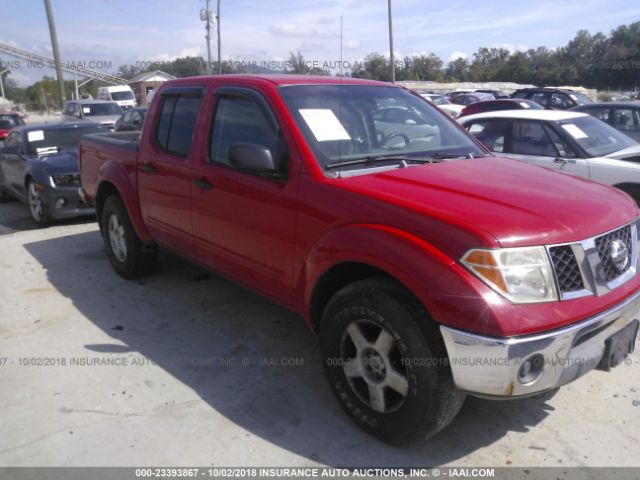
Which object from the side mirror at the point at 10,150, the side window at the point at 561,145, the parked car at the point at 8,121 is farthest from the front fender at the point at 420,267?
the parked car at the point at 8,121

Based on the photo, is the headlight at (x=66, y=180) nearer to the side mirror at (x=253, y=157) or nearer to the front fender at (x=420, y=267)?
the side mirror at (x=253, y=157)

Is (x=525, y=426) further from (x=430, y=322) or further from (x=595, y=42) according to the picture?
(x=595, y=42)

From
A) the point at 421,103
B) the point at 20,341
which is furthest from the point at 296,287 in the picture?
the point at 20,341

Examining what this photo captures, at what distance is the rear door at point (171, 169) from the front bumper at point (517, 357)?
248cm

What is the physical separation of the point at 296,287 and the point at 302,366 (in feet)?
2.44

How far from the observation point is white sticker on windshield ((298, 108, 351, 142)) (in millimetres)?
3279

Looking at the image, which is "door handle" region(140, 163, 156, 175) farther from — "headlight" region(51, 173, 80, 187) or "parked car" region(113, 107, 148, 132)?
"parked car" region(113, 107, 148, 132)

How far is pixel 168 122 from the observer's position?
177 inches

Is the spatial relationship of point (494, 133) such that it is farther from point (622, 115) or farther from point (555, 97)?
point (555, 97)

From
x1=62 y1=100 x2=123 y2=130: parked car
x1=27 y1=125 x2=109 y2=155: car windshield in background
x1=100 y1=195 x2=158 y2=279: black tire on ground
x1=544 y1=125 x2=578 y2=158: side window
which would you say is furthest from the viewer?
x1=62 y1=100 x2=123 y2=130: parked car

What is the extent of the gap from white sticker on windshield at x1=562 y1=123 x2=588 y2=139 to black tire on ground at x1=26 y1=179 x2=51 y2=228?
7.07m

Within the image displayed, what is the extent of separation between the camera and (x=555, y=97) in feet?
59.5

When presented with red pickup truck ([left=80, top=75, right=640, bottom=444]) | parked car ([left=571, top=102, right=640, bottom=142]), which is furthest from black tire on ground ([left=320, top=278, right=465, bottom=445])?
parked car ([left=571, top=102, right=640, bottom=142])

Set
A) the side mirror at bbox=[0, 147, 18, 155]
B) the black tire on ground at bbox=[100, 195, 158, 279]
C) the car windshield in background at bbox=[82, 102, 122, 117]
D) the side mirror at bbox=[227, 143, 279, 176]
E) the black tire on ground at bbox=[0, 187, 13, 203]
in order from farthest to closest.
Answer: the car windshield in background at bbox=[82, 102, 122, 117] < the black tire on ground at bbox=[0, 187, 13, 203] < the side mirror at bbox=[0, 147, 18, 155] < the black tire on ground at bbox=[100, 195, 158, 279] < the side mirror at bbox=[227, 143, 279, 176]
